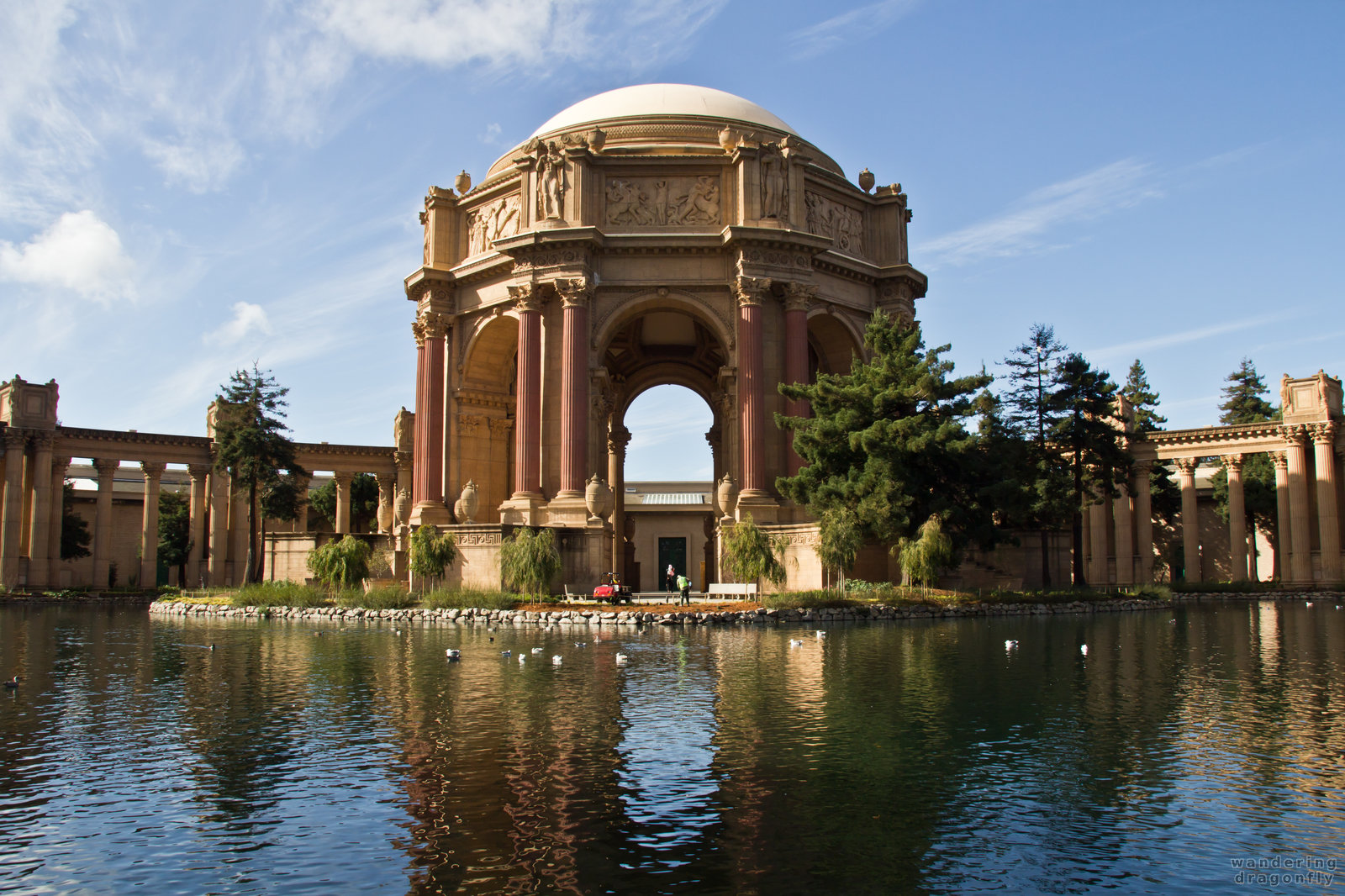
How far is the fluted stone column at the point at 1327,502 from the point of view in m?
46.3

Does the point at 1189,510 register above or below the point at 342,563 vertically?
above

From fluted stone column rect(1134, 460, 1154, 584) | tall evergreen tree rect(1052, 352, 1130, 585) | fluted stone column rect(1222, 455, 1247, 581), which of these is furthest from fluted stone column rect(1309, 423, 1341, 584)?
tall evergreen tree rect(1052, 352, 1130, 585)

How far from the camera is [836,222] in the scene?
4244 centimetres

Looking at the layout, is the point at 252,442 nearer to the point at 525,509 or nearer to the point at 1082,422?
the point at 525,509

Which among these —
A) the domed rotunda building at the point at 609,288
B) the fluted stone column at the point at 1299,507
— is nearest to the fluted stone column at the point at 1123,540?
the fluted stone column at the point at 1299,507

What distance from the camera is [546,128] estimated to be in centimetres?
4416

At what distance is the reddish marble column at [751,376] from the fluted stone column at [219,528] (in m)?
28.2

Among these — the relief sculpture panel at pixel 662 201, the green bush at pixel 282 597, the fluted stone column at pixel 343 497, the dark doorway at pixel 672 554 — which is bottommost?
the green bush at pixel 282 597

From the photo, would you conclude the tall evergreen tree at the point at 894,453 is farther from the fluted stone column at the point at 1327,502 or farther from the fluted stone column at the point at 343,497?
the fluted stone column at the point at 343,497

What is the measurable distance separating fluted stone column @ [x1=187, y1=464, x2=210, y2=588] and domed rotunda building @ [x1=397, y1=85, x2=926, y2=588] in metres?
15.3

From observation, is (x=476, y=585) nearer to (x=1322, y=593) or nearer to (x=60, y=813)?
(x=60, y=813)

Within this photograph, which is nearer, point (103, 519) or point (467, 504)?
point (467, 504)

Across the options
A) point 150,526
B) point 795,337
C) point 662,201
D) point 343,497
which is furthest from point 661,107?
point 150,526

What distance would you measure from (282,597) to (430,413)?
1324cm
